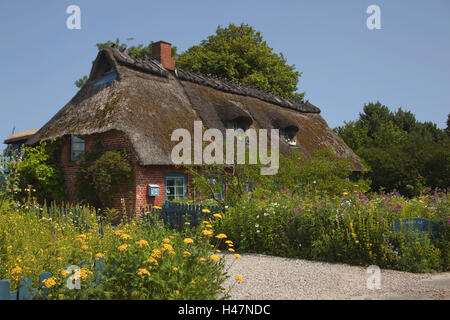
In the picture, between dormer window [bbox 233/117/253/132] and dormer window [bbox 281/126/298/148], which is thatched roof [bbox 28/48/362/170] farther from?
dormer window [bbox 281/126/298/148]

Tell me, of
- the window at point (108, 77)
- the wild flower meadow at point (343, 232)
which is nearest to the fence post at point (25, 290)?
the wild flower meadow at point (343, 232)

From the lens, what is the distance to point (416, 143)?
22.2 m

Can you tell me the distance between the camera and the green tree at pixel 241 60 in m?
28.2

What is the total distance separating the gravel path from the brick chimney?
13.3 metres

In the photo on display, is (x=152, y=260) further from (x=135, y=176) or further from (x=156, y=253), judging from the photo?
(x=135, y=176)

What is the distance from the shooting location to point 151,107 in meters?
14.7

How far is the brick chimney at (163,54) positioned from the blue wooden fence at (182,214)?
9.58 metres

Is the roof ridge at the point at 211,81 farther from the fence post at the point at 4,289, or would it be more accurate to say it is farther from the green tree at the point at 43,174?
the fence post at the point at 4,289

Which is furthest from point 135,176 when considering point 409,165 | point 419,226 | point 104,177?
point 409,165

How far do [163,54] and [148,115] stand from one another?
17.2ft

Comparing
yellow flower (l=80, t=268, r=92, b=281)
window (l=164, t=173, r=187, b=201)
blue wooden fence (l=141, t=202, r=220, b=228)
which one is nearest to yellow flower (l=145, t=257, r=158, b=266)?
yellow flower (l=80, t=268, r=92, b=281)

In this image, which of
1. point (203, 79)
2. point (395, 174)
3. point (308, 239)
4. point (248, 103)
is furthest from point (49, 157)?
point (395, 174)

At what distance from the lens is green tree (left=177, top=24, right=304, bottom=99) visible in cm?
2816
